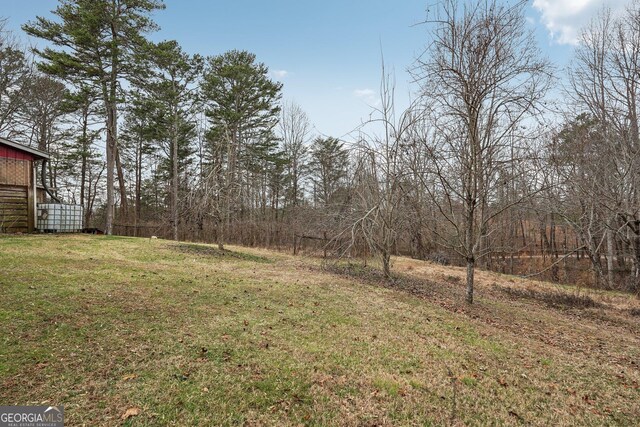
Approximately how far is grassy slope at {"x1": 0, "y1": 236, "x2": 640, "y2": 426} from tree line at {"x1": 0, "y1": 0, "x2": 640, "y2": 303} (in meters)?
2.24

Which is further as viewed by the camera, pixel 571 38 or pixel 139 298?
pixel 571 38

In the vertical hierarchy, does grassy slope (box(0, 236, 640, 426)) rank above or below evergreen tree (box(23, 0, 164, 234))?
below

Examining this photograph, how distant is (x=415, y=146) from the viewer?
7008mm

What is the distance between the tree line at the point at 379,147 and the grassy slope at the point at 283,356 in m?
2.24

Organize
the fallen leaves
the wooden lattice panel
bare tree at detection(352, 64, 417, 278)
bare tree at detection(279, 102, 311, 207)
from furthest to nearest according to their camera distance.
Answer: bare tree at detection(279, 102, 311, 207)
the wooden lattice panel
bare tree at detection(352, 64, 417, 278)
the fallen leaves

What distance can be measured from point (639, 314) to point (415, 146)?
21.9ft

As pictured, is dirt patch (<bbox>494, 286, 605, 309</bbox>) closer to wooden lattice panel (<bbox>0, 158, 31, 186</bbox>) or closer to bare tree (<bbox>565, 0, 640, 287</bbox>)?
bare tree (<bbox>565, 0, 640, 287</bbox>)

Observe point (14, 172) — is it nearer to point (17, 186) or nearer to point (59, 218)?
point (17, 186)

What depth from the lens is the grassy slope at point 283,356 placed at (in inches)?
103

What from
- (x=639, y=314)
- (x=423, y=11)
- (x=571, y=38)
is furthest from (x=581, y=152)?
(x=423, y=11)

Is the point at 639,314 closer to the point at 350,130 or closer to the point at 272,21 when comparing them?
the point at 350,130

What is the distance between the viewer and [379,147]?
8242 millimetres

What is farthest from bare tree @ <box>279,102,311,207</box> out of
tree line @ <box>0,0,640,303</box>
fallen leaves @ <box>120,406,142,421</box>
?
fallen leaves @ <box>120,406,142,421</box>

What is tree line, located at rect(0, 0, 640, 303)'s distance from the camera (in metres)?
6.14
